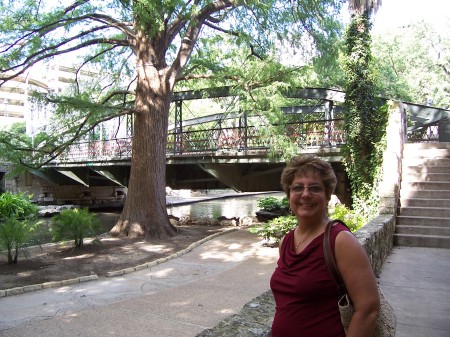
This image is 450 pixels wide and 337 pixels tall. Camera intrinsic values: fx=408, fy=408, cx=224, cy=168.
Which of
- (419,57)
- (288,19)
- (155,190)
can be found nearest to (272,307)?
(155,190)

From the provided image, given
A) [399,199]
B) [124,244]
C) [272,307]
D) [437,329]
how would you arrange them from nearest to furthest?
[272,307], [437,329], [399,199], [124,244]

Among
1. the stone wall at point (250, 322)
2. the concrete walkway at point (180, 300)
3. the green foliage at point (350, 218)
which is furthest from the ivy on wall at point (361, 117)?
the stone wall at point (250, 322)

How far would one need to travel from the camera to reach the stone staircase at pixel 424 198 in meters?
6.90

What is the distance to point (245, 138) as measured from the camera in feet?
47.8

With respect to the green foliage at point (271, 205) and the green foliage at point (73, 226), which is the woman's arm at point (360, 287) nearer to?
the green foliage at point (73, 226)

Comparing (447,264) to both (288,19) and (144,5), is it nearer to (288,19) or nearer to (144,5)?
(144,5)

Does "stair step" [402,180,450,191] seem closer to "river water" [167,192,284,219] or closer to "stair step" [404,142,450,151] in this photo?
"stair step" [404,142,450,151]

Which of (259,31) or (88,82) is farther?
(88,82)

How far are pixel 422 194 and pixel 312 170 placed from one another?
277 inches

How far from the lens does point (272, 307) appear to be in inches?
112

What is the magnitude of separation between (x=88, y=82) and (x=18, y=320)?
11.8m

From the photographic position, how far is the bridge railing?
43.0 ft

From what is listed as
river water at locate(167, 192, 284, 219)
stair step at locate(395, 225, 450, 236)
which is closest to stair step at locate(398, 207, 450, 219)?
stair step at locate(395, 225, 450, 236)

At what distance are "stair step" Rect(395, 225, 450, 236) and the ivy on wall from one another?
2.08 m
